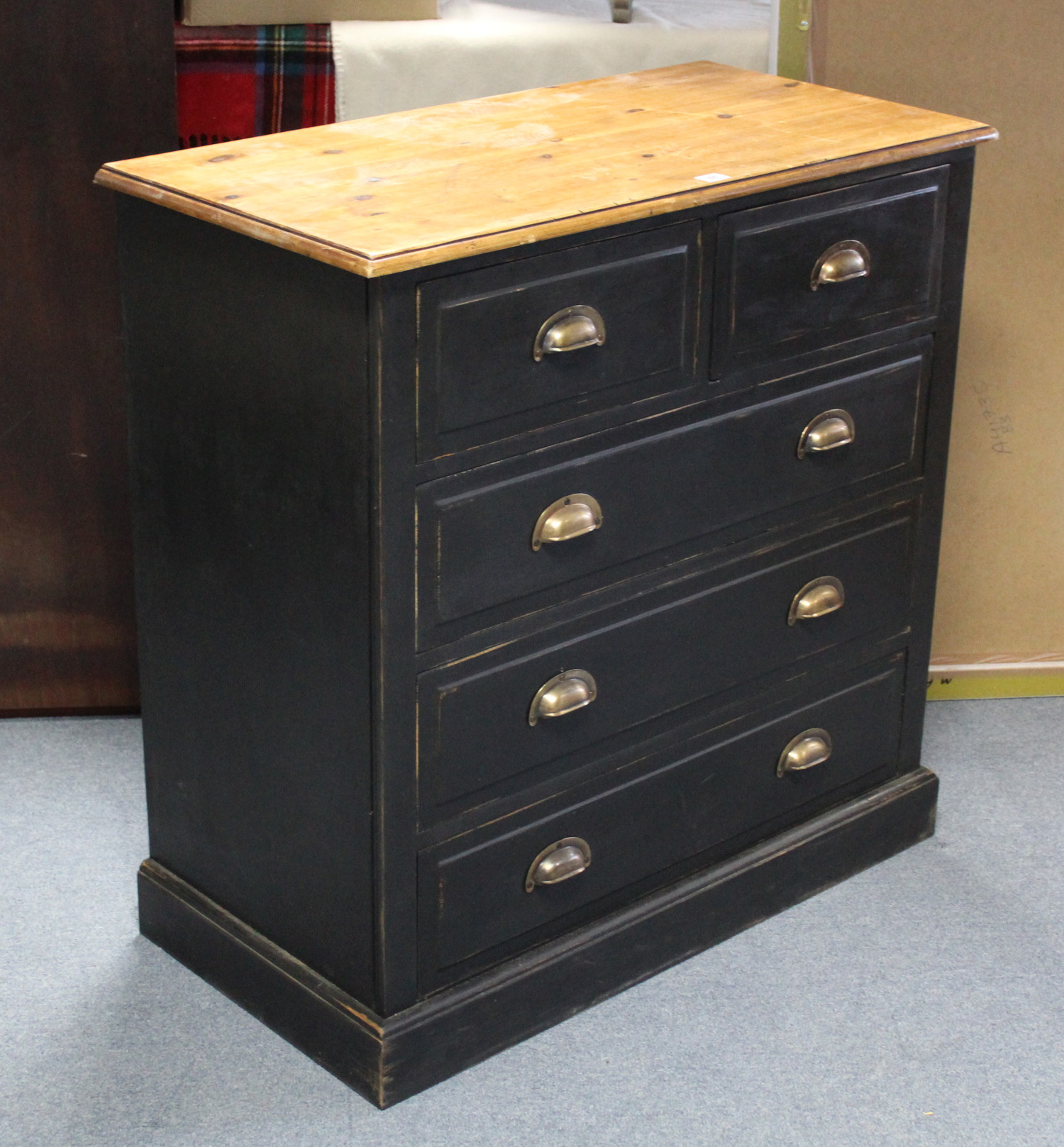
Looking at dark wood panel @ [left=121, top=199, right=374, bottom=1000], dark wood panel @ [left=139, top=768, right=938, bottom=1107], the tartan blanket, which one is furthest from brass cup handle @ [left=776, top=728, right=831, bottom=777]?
the tartan blanket

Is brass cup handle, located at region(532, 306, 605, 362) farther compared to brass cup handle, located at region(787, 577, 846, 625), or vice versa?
brass cup handle, located at region(787, 577, 846, 625)

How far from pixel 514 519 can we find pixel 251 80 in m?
1.03

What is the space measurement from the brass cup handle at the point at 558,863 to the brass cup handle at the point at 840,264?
2.44 ft

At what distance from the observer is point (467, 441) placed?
71.2 inches

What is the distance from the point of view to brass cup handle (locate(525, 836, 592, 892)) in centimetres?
209

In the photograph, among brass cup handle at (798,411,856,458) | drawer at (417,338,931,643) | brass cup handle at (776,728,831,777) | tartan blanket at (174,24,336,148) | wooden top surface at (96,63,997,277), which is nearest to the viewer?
wooden top surface at (96,63,997,277)

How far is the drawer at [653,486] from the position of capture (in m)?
1.85

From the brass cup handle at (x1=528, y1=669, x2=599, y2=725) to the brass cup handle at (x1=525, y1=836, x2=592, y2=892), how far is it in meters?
0.18

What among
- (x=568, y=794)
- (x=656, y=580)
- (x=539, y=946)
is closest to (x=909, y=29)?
(x=656, y=580)

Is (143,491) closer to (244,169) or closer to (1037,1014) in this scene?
(244,169)

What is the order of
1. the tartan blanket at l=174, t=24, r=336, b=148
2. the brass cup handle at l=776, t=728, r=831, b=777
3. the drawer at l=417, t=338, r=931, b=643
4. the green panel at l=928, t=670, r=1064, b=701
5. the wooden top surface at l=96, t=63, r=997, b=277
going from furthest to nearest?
the green panel at l=928, t=670, r=1064, b=701 < the tartan blanket at l=174, t=24, r=336, b=148 < the brass cup handle at l=776, t=728, r=831, b=777 < the drawer at l=417, t=338, r=931, b=643 < the wooden top surface at l=96, t=63, r=997, b=277

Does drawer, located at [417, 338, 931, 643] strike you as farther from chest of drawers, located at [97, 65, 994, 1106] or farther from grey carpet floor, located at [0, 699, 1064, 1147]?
grey carpet floor, located at [0, 699, 1064, 1147]

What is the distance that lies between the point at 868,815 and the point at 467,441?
99 centimetres

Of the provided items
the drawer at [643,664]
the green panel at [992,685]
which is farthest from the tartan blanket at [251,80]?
the green panel at [992,685]
